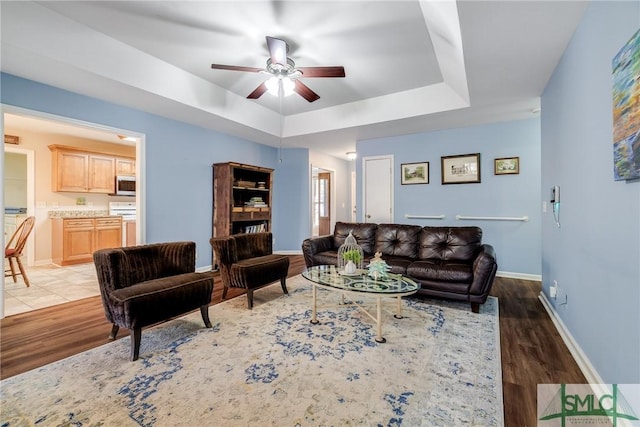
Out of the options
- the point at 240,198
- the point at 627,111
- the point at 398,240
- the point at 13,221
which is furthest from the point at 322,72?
the point at 13,221

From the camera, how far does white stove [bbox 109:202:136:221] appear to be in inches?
248

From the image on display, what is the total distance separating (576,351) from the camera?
2084 mm

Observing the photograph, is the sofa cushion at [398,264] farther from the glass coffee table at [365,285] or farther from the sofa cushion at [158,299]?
the sofa cushion at [158,299]

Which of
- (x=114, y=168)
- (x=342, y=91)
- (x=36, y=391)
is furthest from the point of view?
(x=114, y=168)

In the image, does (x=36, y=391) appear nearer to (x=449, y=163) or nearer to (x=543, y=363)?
(x=543, y=363)

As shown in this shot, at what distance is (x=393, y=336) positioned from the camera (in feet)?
8.03

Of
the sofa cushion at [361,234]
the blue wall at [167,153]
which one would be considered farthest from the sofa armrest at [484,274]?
the blue wall at [167,153]

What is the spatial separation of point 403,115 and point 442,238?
197 centimetres

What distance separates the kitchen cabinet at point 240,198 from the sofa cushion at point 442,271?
310 centimetres

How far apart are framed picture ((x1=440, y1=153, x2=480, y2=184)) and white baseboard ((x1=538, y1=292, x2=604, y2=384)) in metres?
2.38

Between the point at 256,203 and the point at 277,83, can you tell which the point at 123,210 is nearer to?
the point at 256,203

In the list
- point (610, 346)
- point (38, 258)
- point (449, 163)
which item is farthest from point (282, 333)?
point (38, 258)

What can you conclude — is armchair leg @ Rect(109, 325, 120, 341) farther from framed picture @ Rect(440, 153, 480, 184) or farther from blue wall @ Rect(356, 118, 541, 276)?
framed picture @ Rect(440, 153, 480, 184)
